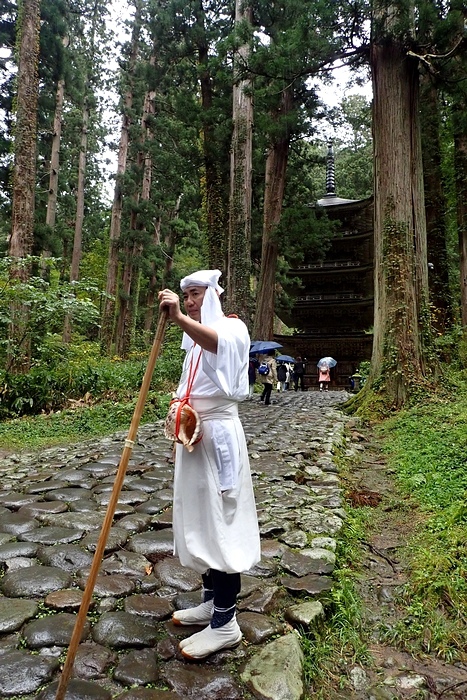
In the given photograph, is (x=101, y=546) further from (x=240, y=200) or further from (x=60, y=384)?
(x=240, y=200)

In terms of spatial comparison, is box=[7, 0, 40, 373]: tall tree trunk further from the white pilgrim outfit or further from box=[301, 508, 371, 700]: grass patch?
box=[301, 508, 371, 700]: grass patch

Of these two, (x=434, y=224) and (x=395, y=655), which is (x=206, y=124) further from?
(x=395, y=655)

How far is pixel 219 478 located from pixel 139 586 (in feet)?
3.29

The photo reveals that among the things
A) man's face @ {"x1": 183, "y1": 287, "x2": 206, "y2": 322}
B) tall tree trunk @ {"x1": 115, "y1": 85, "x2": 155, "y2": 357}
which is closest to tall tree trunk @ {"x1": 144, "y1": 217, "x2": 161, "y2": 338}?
tall tree trunk @ {"x1": 115, "y1": 85, "x2": 155, "y2": 357}

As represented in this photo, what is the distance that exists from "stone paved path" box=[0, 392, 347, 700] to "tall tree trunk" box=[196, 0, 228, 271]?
10965 millimetres

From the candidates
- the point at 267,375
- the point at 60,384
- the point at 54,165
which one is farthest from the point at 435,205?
the point at 54,165

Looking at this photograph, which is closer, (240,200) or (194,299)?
(194,299)

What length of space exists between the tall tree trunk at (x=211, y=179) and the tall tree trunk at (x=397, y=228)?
7.24 meters

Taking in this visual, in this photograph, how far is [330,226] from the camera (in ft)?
49.3

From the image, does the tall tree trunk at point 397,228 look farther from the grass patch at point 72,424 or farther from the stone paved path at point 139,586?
the grass patch at point 72,424

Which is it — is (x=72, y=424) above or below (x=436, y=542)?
above

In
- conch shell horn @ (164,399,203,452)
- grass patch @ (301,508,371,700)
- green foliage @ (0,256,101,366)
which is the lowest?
grass patch @ (301,508,371,700)

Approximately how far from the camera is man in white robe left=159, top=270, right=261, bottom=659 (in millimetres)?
1994

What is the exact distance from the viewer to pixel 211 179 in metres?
15.6
